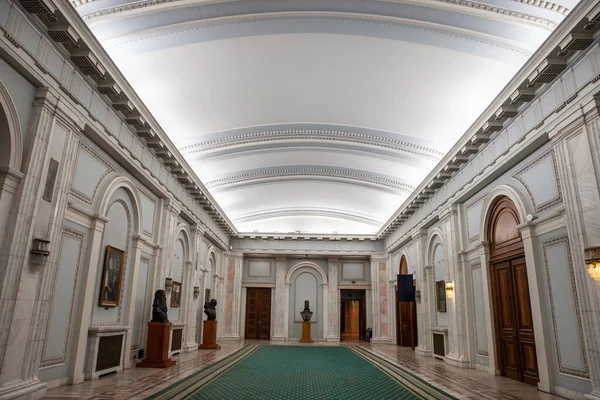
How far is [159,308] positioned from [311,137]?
5.47 m

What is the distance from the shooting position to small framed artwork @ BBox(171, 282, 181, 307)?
33.4 feet

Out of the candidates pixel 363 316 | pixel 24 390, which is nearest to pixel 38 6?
pixel 24 390

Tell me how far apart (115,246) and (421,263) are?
8133mm

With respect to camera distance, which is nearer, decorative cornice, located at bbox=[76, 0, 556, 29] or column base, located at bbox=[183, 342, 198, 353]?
decorative cornice, located at bbox=[76, 0, 556, 29]

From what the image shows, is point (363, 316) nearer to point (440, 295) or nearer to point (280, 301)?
point (280, 301)

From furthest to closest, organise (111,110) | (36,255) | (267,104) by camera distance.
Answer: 1. (267,104)
2. (111,110)
3. (36,255)

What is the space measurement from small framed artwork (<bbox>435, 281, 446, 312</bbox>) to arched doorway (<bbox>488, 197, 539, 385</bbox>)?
8.05ft

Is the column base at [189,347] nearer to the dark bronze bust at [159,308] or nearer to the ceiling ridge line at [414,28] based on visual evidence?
the dark bronze bust at [159,308]

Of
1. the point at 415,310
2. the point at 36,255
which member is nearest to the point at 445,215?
the point at 415,310

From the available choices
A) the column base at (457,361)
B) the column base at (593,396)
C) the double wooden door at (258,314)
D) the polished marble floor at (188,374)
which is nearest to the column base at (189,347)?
the polished marble floor at (188,374)

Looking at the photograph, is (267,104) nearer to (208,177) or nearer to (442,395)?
(208,177)

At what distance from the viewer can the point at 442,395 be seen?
559cm

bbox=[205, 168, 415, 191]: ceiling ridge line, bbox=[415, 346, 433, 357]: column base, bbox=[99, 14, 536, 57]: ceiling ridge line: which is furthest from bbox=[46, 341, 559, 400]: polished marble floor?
bbox=[205, 168, 415, 191]: ceiling ridge line

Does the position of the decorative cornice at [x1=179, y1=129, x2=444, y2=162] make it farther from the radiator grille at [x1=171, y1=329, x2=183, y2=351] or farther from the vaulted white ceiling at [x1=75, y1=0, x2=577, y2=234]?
the radiator grille at [x1=171, y1=329, x2=183, y2=351]
